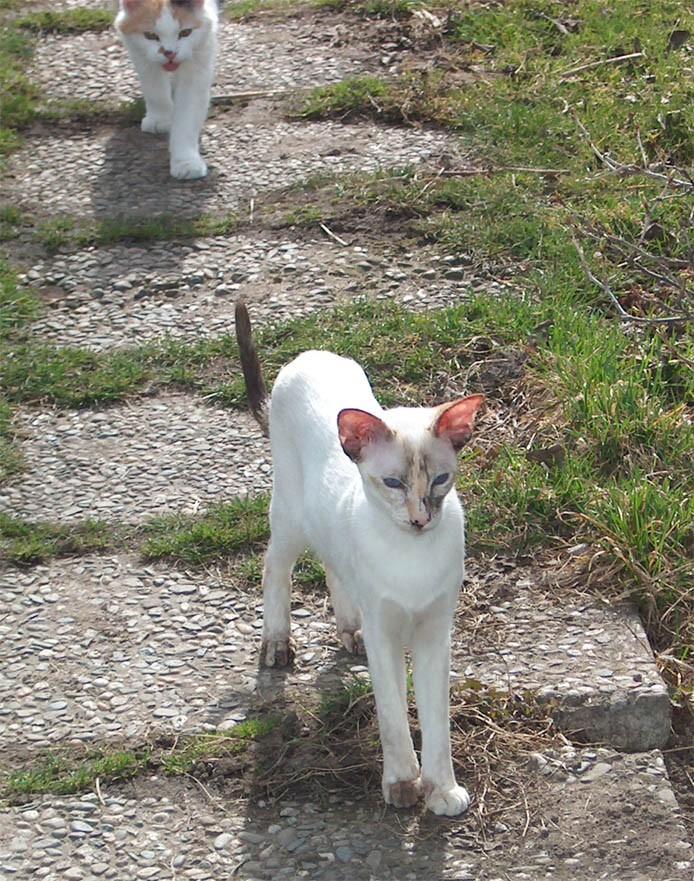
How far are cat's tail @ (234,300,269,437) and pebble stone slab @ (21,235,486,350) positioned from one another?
1.51m

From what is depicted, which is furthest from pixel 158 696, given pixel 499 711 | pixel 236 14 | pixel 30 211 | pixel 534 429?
pixel 236 14

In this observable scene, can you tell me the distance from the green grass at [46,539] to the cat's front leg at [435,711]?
4.97 ft

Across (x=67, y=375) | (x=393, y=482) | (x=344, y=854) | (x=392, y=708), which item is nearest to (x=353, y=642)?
(x=392, y=708)

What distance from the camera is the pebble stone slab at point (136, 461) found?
479 centimetres

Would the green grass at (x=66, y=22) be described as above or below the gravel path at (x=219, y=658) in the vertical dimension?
below

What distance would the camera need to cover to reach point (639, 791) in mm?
3525

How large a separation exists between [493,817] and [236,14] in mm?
6346

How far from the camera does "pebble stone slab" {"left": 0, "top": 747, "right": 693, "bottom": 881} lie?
3.32 meters

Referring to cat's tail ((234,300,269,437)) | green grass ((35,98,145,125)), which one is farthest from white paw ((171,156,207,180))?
cat's tail ((234,300,269,437))

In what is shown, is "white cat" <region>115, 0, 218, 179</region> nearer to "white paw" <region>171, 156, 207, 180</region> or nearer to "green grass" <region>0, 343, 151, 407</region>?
"white paw" <region>171, 156, 207, 180</region>

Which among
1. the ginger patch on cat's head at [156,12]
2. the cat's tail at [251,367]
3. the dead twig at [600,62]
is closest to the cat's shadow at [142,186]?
the ginger patch on cat's head at [156,12]

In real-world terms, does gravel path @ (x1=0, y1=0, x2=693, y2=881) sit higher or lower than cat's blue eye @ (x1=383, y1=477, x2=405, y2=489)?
lower

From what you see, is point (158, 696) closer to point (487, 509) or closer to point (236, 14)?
point (487, 509)

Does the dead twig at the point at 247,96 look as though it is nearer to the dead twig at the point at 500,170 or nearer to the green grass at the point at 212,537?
the dead twig at the point at 500,170
